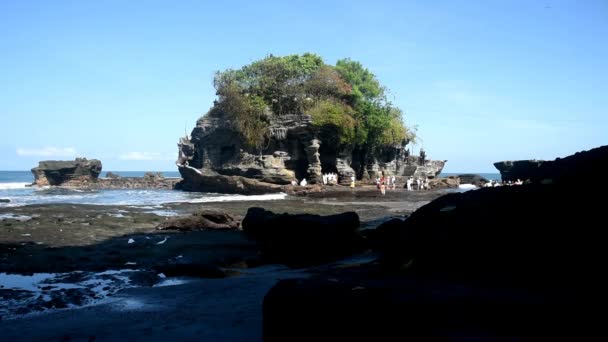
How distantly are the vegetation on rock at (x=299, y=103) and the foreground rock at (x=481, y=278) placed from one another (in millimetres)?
34288

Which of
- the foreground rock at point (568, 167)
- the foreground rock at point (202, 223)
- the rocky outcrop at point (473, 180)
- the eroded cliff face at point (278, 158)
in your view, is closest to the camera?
the foreground rock at point (568, 167)

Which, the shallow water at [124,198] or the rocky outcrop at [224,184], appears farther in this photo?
the rocky outcrop at [224,184]

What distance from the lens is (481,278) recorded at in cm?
479

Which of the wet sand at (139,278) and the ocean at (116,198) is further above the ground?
the ocean at (116,198)

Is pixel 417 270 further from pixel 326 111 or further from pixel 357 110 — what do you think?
pixel 357 110

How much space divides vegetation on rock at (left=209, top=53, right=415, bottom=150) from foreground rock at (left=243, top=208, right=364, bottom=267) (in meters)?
29.9

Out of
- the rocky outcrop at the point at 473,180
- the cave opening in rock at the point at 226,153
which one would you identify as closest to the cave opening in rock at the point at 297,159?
the cave opening in rock at the point at 226,153

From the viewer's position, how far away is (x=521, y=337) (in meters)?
2.88

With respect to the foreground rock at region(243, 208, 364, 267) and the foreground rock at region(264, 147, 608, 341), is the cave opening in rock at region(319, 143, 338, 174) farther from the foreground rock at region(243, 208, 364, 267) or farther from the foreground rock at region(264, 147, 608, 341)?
the foreground rock at region(264, 147, 608, 341)

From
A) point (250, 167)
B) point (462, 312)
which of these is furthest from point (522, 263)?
point (250, 167)

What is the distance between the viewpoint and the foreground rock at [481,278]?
10.1 ft

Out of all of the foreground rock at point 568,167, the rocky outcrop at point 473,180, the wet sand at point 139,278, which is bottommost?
the wet sand at point 139,278

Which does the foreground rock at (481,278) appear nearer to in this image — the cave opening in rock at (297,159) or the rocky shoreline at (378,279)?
the rocky shoreline at (378,279)

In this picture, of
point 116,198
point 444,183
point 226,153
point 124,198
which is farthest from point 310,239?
point 444,183
